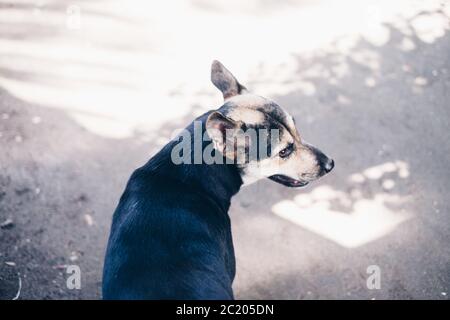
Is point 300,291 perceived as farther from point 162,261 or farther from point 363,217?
point 162,261

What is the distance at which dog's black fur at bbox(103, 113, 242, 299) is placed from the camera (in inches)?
116

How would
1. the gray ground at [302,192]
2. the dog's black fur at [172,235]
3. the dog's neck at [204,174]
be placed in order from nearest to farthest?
the dog's black fur at [172,235]
the dog's neck at [204,174]
the gray ground at [302,192]

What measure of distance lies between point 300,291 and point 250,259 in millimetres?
732

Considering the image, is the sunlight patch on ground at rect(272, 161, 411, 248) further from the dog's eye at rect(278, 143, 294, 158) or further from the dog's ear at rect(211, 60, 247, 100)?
the dog's ear at rect(211, 60, 247, 100)

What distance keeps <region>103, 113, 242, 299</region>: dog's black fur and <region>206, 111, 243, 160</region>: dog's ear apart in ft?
0.61

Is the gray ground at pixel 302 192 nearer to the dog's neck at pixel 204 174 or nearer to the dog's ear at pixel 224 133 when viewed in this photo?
the dog's neck at pixel 204 174

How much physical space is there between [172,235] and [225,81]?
1.91 metres

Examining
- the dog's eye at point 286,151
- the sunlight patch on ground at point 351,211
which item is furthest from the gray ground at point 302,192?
the dog's eye at point 286,151

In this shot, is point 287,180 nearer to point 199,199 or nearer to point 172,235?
point 199,199


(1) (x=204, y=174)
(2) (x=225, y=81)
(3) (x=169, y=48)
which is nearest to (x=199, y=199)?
(1) (x=204, y=174)

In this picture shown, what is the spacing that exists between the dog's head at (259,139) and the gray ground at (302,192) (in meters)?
1.24

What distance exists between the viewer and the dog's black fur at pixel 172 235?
9.68 ft
